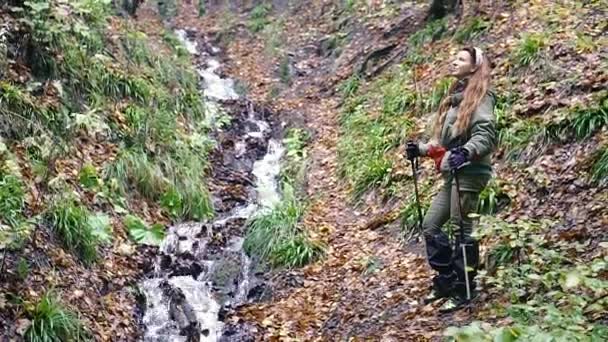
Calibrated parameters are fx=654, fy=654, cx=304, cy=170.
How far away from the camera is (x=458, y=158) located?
16.4 ft

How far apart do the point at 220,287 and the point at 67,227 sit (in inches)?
80.0

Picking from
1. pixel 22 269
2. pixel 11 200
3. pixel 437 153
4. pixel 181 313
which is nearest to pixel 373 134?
pixel 181 313

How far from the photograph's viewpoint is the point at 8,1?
883cm

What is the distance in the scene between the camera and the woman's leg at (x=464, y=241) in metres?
5.25

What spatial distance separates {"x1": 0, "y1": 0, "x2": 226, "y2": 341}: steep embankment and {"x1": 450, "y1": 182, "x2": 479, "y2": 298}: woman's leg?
10.8 ft

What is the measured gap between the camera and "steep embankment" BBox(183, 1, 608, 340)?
4.91m

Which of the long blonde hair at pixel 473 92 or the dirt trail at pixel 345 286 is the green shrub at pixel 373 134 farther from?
the long blonde hair at pixel 473 92

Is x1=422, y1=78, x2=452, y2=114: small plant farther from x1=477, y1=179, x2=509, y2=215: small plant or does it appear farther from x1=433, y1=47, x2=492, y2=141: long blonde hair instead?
x1=433, y1=47, x2=492, y2=141: long blonde hair

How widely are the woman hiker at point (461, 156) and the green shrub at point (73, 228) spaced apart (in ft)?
12.0

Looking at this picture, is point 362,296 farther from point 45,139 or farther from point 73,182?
point 45,139

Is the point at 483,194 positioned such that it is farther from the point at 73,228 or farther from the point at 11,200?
the point at 11,200

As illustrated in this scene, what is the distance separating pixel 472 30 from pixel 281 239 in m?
5.52

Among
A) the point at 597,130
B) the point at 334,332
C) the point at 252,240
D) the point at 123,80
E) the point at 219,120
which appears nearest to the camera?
the point at 334,332

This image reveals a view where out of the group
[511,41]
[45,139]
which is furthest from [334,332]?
[511,41]
